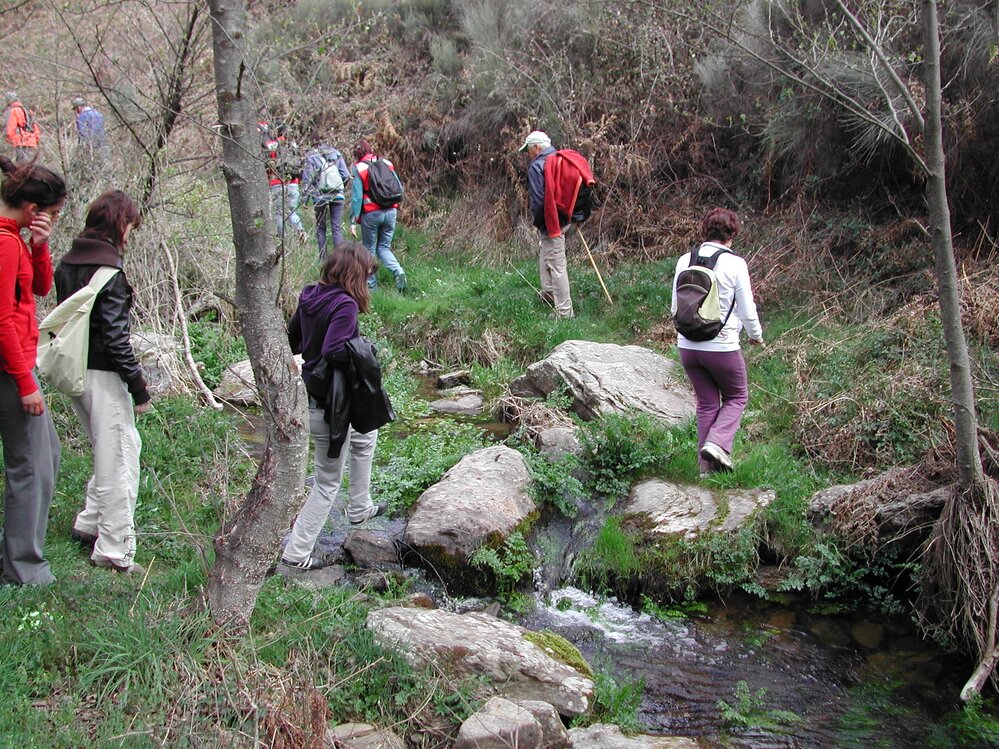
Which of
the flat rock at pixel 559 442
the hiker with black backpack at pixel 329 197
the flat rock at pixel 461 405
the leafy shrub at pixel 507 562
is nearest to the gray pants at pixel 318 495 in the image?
the leafy shrub at pixel 507 562

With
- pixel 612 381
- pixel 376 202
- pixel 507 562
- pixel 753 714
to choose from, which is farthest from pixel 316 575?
pixel 376 202

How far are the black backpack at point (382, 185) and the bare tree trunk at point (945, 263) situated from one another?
7.85 metres

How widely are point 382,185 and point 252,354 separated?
27.1ft

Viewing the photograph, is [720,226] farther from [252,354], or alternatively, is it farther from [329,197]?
[329,197]

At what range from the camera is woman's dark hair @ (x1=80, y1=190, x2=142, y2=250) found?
15.4 ft

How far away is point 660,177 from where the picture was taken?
1260 centimetres

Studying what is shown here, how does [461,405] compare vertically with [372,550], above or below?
above

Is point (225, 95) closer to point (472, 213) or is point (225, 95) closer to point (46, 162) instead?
point (46, 162)

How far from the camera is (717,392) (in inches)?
270

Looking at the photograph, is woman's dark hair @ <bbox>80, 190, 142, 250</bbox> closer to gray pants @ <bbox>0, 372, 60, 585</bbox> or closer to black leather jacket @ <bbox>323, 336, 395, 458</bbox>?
gray pants @ <bbox>0, 372, 60, 585</bbox>

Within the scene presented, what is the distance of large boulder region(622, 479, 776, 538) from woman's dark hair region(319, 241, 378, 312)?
107 inches

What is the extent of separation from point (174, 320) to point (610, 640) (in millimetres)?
5641

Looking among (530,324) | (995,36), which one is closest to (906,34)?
(995,36)

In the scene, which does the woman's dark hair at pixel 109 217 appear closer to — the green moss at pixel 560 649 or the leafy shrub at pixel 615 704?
the green moss at pixel 560 649
